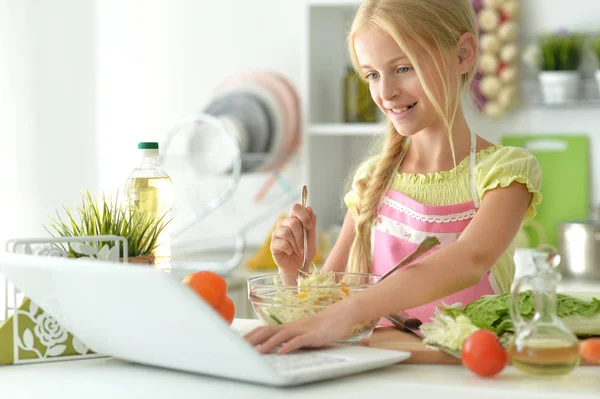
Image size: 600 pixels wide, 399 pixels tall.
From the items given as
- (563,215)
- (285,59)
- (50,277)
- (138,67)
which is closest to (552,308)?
(50,277)

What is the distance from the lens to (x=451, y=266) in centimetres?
125

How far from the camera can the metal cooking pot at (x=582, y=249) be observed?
282cm

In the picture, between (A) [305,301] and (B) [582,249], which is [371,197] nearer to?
(A) [305,301]

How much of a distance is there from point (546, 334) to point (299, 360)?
0.28m

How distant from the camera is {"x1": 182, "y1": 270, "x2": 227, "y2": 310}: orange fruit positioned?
3.81ft

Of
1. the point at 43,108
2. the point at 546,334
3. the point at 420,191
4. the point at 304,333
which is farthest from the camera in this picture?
the point at 43,108

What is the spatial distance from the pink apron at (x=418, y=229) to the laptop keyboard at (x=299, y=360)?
546mm

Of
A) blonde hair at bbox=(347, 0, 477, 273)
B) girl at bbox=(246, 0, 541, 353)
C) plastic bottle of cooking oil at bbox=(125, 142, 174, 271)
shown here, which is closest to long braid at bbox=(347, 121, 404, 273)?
girl at bbox=(246, 0, 541, 353)

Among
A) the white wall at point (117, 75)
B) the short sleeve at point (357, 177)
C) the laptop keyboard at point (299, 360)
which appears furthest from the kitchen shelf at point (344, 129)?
the laptop keyboard at point (299, 360)

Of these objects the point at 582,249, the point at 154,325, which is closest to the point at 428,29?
the point at 154,325

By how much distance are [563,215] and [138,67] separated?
6.01 ft

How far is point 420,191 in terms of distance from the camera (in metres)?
1.69

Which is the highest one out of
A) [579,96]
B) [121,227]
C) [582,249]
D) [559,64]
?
[559,64]

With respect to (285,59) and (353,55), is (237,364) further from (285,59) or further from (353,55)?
(285,59)
